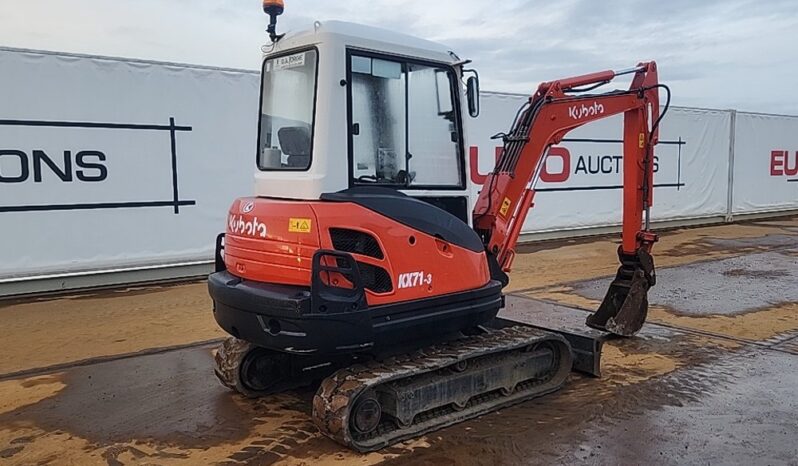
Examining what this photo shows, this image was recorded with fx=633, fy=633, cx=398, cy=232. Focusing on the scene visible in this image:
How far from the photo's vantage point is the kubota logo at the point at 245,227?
13.2 ft

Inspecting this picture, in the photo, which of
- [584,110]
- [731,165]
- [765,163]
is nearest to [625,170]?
[584,110]

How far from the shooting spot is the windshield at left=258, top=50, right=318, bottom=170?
406cm

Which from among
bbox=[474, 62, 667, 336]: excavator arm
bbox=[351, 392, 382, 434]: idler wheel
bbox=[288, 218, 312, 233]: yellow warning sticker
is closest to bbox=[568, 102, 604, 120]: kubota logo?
bbox=[474, 62, 667, 336]: excavator arm

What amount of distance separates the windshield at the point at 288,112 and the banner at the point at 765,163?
629 inches

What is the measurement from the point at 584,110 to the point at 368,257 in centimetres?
286

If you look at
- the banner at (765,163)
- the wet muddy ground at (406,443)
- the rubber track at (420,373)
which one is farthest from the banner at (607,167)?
the rubber track at (420,373)

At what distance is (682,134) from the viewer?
50.9 feet

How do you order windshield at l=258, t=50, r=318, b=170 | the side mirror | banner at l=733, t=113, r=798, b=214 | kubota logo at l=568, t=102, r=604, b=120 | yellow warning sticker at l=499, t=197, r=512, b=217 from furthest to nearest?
banner at l=733, t=113, r=798, b=214 < kubota logo at l=568, t=102, r=604, b=120 < yellow warning sticker at l=499, t=197, r=512, b=217 < the side mirror < windshield at l=258, t=50, r=318, b=170

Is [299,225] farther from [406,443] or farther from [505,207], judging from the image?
[505,207]

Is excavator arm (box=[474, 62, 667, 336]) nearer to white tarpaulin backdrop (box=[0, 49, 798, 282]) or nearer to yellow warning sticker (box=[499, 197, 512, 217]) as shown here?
yellow warning sticker (box=[499, 197, 512, 217])

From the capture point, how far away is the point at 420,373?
407cm

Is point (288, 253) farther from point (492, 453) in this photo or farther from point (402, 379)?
point (492, 453)

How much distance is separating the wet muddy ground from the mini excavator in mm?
253

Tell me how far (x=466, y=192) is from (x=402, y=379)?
1429 millimetres
